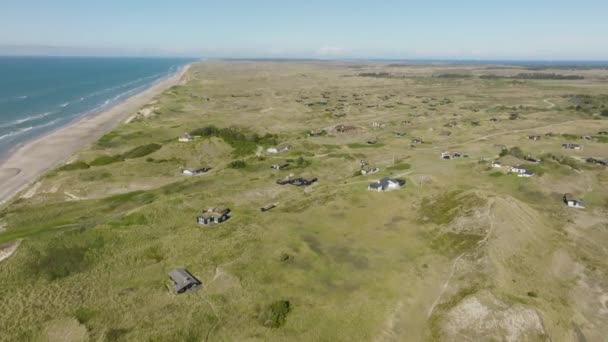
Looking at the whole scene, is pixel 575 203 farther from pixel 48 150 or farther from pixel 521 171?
pixel 48 150

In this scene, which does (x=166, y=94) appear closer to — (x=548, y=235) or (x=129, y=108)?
(x=129, y=108)

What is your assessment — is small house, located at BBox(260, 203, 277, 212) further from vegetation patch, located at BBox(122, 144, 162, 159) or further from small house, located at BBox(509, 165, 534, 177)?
small house, located at BBox(509, 165, 534, 177)

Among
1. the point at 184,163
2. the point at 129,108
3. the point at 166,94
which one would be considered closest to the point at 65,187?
the point at 184,163

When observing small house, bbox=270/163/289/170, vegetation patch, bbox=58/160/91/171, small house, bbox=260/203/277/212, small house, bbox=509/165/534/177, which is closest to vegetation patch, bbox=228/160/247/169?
small house, bbox=270/163/289/170

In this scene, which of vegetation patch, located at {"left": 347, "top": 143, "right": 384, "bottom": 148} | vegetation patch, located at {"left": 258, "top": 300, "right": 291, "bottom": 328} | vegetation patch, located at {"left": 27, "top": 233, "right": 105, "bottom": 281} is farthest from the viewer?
vegetation patch, located at {"left": 347, "top": 143, "right": 384, "bottom": 148}

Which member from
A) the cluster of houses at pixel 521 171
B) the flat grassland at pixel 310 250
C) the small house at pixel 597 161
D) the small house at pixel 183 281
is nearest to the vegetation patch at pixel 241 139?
the flat grassland at pixel 310 250

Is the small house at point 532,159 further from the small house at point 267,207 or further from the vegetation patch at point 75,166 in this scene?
the vegetation patch at point 75,166
